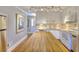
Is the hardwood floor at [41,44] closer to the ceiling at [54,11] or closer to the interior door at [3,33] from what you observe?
the interior door at [3,33]

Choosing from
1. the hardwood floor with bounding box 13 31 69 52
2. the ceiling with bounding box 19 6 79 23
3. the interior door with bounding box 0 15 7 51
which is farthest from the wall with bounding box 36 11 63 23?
the interior door with bounding box 0 15 7 51

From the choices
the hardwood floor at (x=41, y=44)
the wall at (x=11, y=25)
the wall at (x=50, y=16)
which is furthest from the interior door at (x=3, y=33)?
the wall at (x=50, y=16)

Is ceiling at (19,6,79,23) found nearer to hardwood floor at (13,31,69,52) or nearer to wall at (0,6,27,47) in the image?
wall at (0,6,27,47)

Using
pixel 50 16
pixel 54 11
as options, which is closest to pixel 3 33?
pixel 50 16

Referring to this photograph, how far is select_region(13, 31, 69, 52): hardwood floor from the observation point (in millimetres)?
2377

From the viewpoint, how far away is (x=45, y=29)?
2445 mm

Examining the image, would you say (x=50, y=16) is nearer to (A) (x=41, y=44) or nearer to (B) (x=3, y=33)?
(A) (x=41, y=44)

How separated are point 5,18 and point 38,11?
24.6 inches

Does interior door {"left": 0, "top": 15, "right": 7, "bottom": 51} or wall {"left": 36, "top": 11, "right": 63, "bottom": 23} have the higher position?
wall {"left": 36, "top": 11, "right": 63, "bottom": 23}

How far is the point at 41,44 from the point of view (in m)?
2.38

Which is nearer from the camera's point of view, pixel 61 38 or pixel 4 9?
pixel 4 9
